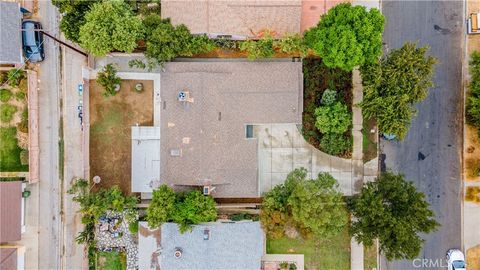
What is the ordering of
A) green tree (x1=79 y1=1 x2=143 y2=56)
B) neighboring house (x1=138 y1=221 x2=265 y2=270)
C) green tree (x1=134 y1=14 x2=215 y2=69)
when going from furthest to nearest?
neighboring house (x1=138 y1=221 x2=265 y2=270) < green tree (x1=134 y1=14 x2=215 y2=69) < green tree (x1=79 y1=1 x2=143 y2=56)

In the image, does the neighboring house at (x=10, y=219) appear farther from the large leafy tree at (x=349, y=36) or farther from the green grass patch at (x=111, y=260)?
the large leafy tree at (x=349, y=36)

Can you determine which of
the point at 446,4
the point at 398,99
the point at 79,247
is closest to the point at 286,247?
the point at 398,99

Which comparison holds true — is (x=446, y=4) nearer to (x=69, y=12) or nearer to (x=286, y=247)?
(x=286, y=247)

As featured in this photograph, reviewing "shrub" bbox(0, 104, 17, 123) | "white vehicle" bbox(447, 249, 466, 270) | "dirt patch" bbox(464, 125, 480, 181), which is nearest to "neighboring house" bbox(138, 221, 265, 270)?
"shrub" bbox(0, 104, 17, 123)

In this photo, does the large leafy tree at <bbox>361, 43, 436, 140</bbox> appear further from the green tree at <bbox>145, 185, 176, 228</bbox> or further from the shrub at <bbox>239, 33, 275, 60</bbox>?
the green tree at <bbox>145, 185, 176, 228</bbox>

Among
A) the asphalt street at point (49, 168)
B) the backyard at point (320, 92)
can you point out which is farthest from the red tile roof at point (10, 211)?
the backyard at point (320, 92)

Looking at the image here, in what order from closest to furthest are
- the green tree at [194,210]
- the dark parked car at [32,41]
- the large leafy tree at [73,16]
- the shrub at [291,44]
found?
1. the large leafy tree at [73,16]
2. the shrub at [291,44]
3. the green tree at [194,210]
4. the dark parked car at [32,41]

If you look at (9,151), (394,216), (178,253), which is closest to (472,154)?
(394,216)
